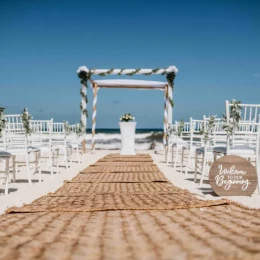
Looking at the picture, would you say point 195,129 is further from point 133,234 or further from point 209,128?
point 133,234

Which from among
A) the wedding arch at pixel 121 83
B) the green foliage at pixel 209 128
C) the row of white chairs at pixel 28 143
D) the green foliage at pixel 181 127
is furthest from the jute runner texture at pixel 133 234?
the wedding arch at pixel 121 83

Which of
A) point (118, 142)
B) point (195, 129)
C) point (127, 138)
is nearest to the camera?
point (195, 129)

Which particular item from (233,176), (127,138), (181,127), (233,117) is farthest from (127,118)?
(233,176)

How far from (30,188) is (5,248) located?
10.4ft

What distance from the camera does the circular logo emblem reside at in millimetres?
3490

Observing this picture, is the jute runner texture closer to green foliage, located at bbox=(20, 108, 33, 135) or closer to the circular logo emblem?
the circular logo emblem

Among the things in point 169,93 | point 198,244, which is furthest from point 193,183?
point 169,93

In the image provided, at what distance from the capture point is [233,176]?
3516 millimetres

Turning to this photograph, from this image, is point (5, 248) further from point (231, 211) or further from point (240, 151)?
point (240, 151)

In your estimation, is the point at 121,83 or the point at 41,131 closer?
the point at 41,131

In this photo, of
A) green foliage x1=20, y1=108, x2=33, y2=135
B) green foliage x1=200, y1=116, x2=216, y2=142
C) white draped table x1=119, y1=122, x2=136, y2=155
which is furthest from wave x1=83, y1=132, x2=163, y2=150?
green foliage x1=20, y1=108, x2=33, y2=135

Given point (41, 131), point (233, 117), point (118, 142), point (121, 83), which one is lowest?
point (118, 142)

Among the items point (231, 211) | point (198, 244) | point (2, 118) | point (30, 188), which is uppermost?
point (2, 118)

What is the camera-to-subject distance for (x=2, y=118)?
11.5 feet
